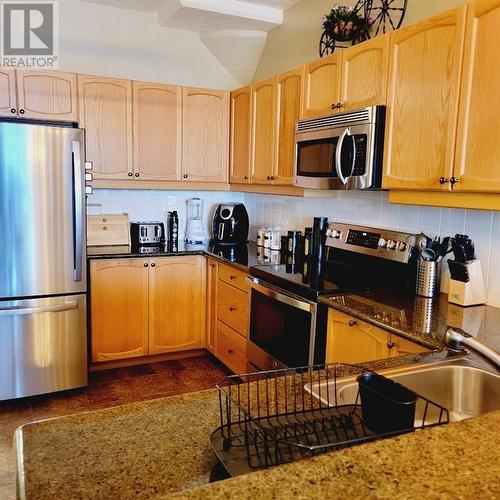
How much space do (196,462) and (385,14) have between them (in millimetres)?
2779

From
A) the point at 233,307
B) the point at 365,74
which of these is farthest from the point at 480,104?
the point at 233,307

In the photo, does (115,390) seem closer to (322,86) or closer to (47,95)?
(47,95)

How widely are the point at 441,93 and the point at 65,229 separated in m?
2.26

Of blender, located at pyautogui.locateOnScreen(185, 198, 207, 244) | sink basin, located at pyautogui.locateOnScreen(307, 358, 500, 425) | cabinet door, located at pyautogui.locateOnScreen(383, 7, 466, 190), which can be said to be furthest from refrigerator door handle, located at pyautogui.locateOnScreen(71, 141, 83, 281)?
sink basin, located at pyautogui.locateOnScreen(307, 358, 500, 425)

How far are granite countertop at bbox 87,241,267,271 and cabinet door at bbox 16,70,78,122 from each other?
39.0 inches

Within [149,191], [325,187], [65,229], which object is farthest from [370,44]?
[149,191]

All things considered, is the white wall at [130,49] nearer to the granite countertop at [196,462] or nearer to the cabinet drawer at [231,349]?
the cabinet drawer at [231,349]

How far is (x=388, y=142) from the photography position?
2406 mm

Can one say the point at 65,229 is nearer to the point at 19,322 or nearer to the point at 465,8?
the point at 19,322

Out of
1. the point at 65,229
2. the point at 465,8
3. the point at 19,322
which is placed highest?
the point at 465,8

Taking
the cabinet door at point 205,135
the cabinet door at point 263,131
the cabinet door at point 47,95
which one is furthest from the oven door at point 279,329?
the cabinet door at point 47,95

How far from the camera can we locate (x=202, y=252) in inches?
152

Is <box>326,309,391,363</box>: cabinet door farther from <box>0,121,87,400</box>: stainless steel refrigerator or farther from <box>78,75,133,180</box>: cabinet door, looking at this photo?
<box>78,75,133,180</box>: cabinet door

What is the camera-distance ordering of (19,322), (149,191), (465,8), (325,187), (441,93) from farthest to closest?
1. (149,191)
2. (19,322)
3. (325,187)
4. (441,93)
5. (465,8)
